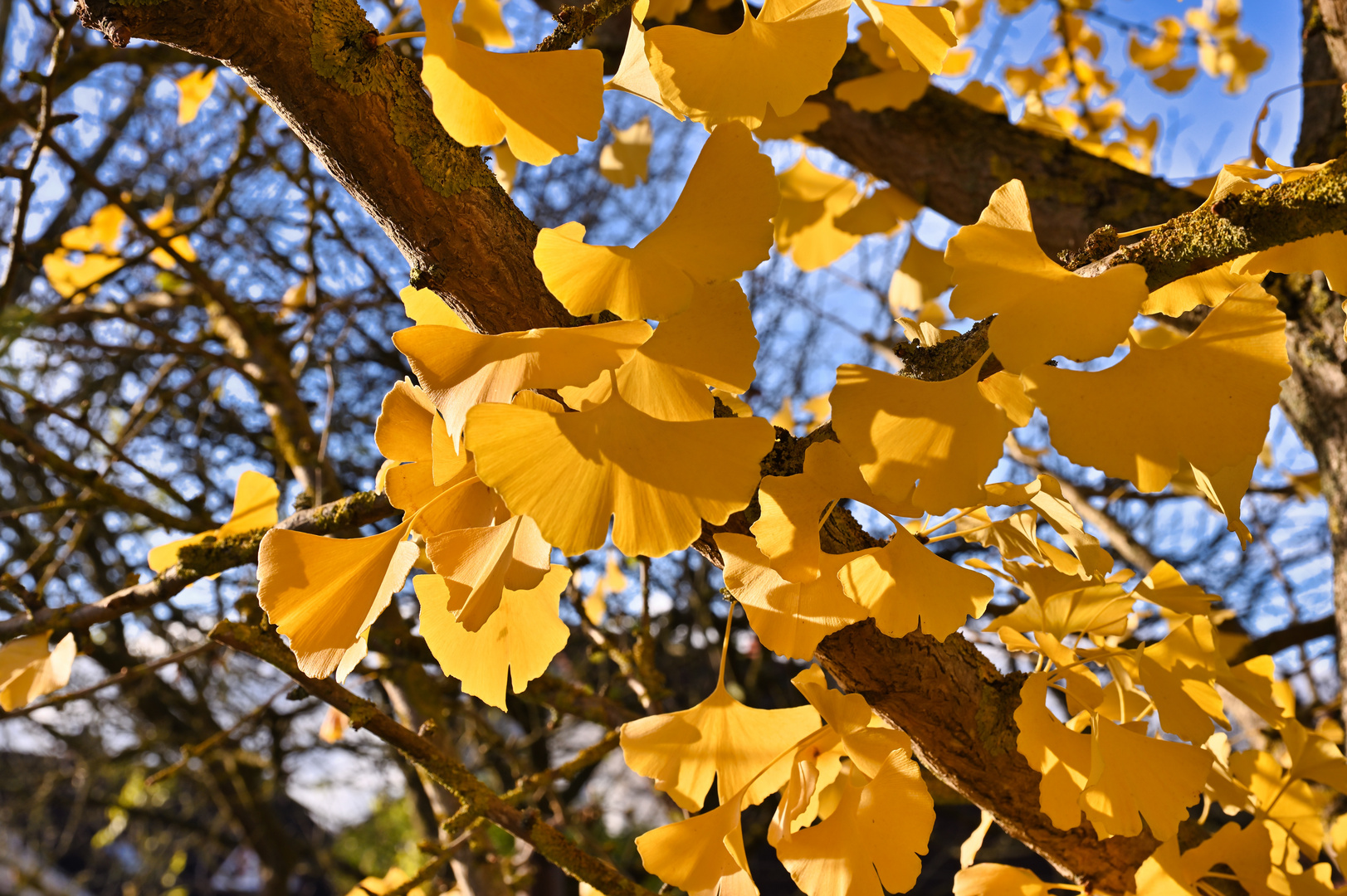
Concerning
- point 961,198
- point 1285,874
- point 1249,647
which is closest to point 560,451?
point 1285,874

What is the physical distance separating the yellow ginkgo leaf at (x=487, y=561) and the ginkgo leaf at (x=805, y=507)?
10 cm

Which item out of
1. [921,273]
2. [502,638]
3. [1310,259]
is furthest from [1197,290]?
[921,273]

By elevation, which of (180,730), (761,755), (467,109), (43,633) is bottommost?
(761,755)

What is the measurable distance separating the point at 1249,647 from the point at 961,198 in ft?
2.53

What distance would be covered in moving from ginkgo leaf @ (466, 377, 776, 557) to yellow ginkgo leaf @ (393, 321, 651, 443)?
18 millimetres

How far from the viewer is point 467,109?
35 cm

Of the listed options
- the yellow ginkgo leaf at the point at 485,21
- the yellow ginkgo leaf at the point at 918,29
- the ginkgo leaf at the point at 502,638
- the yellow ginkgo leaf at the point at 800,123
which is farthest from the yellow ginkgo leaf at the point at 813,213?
the ginkgo leaf at the point at 502,638

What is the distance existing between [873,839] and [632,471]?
255 millimetres

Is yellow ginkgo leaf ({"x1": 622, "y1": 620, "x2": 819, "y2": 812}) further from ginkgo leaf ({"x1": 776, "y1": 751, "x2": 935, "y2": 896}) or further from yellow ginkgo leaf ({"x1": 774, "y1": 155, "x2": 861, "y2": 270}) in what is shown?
yellow ginkgo leaf ({"x1": 774, "y1": 155, "x2": 861, "y2": 270})

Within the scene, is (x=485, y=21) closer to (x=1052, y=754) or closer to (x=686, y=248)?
(x=686, y=248)

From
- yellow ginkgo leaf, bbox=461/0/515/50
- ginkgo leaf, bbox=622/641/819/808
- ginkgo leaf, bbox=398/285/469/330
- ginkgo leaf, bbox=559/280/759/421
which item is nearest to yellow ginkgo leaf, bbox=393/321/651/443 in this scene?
ginkgo leaf, bbox=559/280/759/421

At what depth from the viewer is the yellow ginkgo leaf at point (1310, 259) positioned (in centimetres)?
40

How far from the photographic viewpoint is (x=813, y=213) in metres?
0.84

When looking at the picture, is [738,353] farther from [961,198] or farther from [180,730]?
[180,730]
